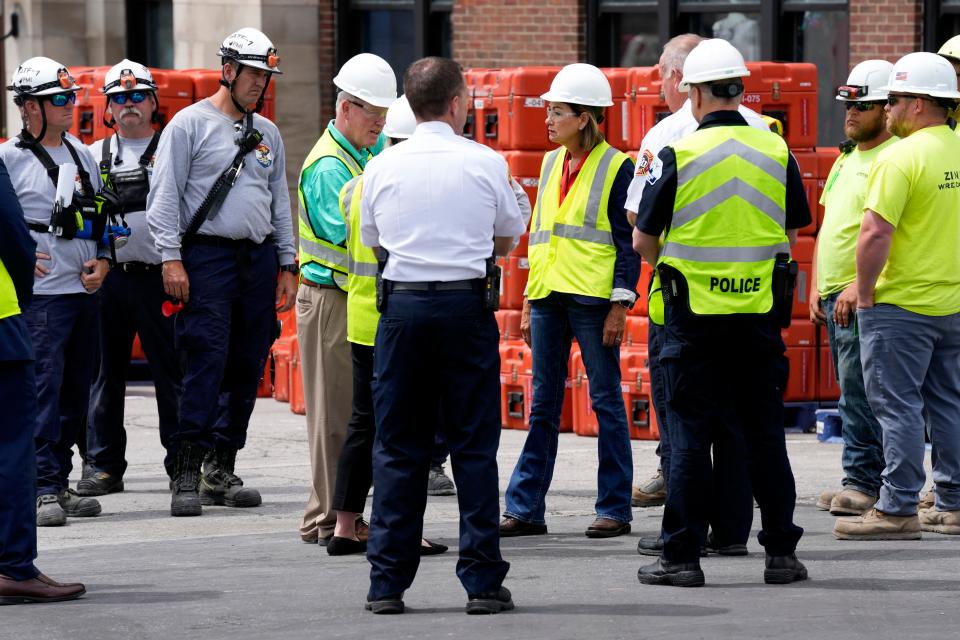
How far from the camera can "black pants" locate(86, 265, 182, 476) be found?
10102 mm

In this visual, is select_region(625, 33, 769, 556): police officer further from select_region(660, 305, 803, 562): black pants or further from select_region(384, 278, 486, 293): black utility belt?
select_region(384, 278, 486, 293): black utility belt

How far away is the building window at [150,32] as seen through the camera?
69.7 feet

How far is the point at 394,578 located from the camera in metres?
6.77

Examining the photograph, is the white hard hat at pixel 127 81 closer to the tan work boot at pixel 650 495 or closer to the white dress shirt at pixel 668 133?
the white dress shirt at pixel 668 133

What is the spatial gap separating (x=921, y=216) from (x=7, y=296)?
3.81 metres

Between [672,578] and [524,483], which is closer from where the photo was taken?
[672,578]

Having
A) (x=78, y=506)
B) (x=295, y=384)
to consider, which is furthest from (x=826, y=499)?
(x=295, y=384)

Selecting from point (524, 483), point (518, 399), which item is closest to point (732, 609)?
point (524, 483)

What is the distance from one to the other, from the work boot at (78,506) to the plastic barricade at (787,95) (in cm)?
471

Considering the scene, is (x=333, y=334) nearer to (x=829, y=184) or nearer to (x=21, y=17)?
(x=829, y=184)

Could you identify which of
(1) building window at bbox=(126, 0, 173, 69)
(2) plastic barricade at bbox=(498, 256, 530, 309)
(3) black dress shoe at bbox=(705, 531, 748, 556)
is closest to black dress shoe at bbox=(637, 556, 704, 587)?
(3) black dress shoe at bbox=(705, 531, 748, 556)

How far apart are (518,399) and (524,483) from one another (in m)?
4.11

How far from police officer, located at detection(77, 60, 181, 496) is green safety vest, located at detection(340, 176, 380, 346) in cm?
249

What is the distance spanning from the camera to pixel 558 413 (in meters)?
8.64
